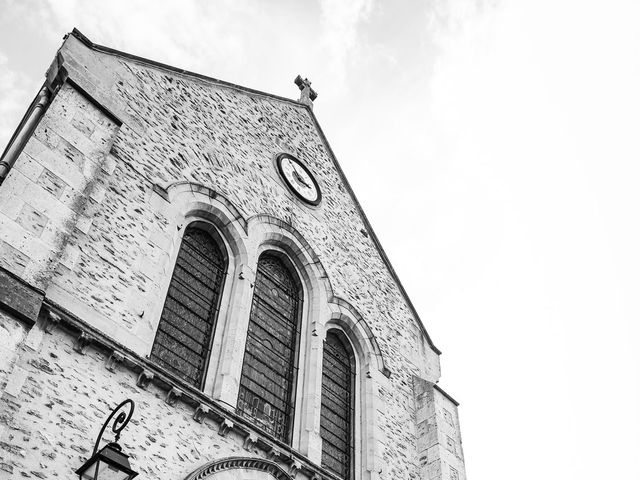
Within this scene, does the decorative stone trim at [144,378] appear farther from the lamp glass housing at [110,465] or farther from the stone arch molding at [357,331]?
the stone arch molding at [357,331]

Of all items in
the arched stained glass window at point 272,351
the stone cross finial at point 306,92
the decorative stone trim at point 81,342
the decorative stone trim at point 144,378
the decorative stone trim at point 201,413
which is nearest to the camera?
the decorative stone trim at point 81,342

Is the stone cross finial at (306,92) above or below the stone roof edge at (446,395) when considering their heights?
above

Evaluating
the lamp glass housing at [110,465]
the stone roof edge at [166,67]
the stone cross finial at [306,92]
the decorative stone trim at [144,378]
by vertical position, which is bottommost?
the lamp glass housing at [110,465]

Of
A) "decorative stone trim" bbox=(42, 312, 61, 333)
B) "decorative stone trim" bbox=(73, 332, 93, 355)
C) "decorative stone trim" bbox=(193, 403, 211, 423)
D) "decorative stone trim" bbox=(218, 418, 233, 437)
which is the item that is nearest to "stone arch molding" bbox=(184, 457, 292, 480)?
"decorative stone trim" bbox=(218, 418, 233, 437)

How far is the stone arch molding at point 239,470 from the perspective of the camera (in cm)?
671

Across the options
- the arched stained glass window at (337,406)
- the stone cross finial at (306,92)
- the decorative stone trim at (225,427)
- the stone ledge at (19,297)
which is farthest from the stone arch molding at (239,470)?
the stone cross finial at (306,92)

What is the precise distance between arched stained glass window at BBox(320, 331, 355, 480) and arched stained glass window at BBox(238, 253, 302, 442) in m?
0.68

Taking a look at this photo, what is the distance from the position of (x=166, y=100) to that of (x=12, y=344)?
5210mm

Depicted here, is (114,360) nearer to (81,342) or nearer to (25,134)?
(81,342)

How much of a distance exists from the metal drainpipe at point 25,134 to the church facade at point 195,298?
3 centimetres

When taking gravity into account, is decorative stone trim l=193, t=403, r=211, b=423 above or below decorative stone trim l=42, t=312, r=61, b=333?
below

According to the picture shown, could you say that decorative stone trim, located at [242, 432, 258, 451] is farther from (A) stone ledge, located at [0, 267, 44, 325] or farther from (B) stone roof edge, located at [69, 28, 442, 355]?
(B) stone roof edge, located at [69, 28, 442, 355]

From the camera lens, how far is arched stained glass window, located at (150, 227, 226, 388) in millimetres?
7664

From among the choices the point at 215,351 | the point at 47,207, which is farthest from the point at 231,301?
the point at 47,207
